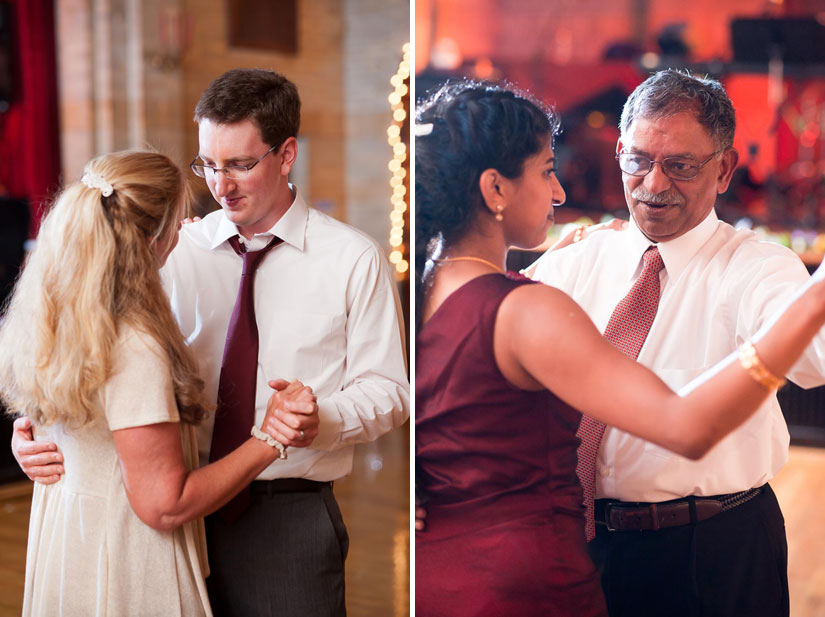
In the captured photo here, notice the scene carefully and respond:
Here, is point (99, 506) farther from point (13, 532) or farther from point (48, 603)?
point (13, 532)

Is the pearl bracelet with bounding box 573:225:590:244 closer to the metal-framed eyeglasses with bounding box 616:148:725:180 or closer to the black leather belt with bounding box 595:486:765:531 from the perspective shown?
the metal-framed eyeglasses with bounding box 616:148:725:180

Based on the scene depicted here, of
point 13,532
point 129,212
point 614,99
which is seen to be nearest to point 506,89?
point 614,99

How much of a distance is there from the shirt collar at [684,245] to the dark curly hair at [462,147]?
32 cm

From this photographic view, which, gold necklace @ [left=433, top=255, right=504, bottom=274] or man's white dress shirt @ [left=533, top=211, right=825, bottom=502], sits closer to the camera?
man's white dress shirt @ [left=533, top=211, right=825, bottom=502]

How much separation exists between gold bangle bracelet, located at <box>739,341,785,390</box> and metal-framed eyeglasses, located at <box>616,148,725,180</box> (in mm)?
356

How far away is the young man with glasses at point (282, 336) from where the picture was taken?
2.01 meters

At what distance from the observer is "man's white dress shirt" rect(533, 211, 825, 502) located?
1.73 m

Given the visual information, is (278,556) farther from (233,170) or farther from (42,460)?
(233,170)

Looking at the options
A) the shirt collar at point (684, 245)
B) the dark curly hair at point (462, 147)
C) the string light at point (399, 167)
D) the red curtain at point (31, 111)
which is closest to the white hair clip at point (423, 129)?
the dark curly hair at point (462, 147)

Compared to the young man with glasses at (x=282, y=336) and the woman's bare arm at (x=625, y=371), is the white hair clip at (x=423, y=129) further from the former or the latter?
the woman's bare arm at (x=625, y=371)

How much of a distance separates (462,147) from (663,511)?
0.88m

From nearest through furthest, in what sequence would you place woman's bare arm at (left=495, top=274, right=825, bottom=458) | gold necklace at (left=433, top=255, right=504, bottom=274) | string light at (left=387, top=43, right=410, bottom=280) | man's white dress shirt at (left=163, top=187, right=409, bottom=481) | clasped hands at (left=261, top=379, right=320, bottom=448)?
woman's bare arm at (left=495, top=274, right=825, bottom=458), clasped hands at (left=261, top=379, right=320, bottom=448), gold necklace at (left=433, top=255, right=504, bottom=274), man's white dress shirt at (left=163, top=187, right=409, bottom=481), string light at (left=387, top=43, right=410, bottom=280)

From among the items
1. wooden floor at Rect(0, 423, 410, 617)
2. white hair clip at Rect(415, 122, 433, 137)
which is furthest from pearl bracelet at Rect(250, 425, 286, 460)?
wooden floor at Rect(0, 423, 410, 617)

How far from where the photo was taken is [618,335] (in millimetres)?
1834
